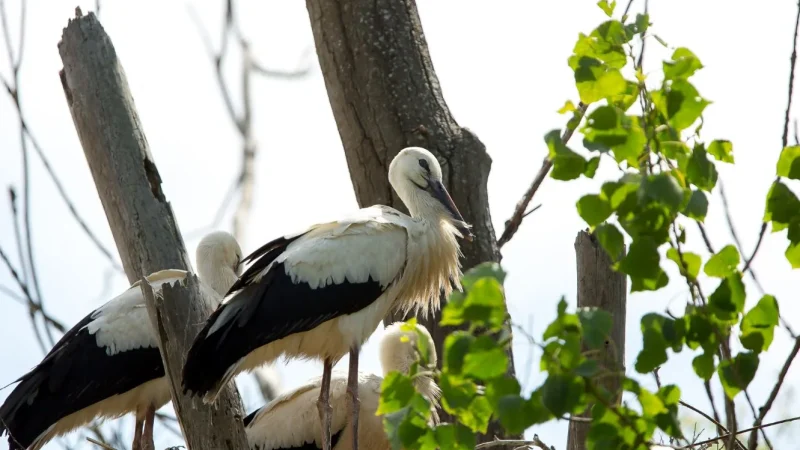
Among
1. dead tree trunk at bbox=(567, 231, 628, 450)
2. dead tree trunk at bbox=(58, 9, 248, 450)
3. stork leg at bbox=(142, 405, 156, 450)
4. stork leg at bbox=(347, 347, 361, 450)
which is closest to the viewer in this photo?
dead tree trunk at bbox=(58, 9, 248, 450)

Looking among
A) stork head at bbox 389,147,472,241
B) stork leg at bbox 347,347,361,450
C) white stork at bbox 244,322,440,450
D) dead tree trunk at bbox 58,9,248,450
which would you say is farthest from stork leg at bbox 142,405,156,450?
stork head at bbox 389,147,472,241

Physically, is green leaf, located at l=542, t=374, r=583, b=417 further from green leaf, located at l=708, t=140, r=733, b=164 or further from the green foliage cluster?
green leaf, located at l=708, t=140, r=733, b=164

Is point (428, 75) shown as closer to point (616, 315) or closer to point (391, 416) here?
point (616, 315)

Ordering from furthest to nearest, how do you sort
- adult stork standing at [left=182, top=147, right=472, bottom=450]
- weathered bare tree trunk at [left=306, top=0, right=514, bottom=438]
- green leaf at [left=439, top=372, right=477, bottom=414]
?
weathered bare tree trunk at [left=306, top=0, right=514, bottom=438] < adult stork standing at [left=182, top=147, right=472, bottom=450] < green leaf at [left=439, top=372, right=477, bottom=414]

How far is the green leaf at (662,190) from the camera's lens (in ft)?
7.66

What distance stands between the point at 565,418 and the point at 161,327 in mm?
2130

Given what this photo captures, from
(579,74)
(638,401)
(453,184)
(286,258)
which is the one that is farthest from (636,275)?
(453,184)

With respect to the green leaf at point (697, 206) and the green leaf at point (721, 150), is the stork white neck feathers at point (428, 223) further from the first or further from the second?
the green leaf at point (697, 206)

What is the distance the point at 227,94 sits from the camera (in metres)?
8.07

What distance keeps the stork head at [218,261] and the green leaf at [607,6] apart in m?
4.17

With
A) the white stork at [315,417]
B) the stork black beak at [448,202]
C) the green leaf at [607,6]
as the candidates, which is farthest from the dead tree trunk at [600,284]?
the green leaf at [607,6]

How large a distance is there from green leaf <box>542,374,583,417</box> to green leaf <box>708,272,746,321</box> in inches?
14.0

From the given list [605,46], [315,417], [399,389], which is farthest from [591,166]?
[315,417]

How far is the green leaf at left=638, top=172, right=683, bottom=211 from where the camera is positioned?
2336 millimetres
